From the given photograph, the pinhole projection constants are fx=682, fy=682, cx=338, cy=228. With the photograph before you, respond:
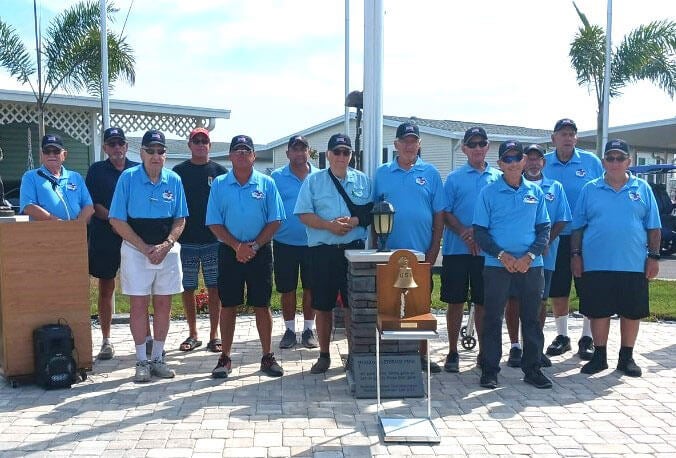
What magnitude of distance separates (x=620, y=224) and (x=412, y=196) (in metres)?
1.80

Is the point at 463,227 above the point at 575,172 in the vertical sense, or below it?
below

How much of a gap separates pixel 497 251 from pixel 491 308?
1.58ft

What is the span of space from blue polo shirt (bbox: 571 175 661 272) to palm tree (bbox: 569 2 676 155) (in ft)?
36.2

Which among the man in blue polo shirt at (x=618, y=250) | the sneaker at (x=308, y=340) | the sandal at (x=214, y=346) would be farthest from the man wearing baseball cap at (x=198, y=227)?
the man in blue polo shirt at (x=618, y=250)

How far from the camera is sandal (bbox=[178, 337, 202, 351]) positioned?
6726mm

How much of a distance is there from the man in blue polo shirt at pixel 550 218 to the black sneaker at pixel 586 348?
Answer: 1.71 feet

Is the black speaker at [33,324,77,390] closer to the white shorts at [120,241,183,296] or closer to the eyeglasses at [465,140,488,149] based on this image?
the white shorts at [120,241,183,296]

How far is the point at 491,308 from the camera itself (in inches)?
214

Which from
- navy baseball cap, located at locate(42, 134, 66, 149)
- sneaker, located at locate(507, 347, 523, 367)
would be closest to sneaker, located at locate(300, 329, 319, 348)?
sneaker, located at locate(507, 347, 523, 367)

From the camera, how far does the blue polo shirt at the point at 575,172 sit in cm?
645

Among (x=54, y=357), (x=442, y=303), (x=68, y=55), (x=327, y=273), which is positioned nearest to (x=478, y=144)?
(x=327, y=273)

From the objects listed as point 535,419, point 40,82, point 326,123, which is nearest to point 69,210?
point 535,419

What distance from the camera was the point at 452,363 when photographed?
5.98 meters

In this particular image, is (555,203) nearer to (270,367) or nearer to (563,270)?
(563,270)
